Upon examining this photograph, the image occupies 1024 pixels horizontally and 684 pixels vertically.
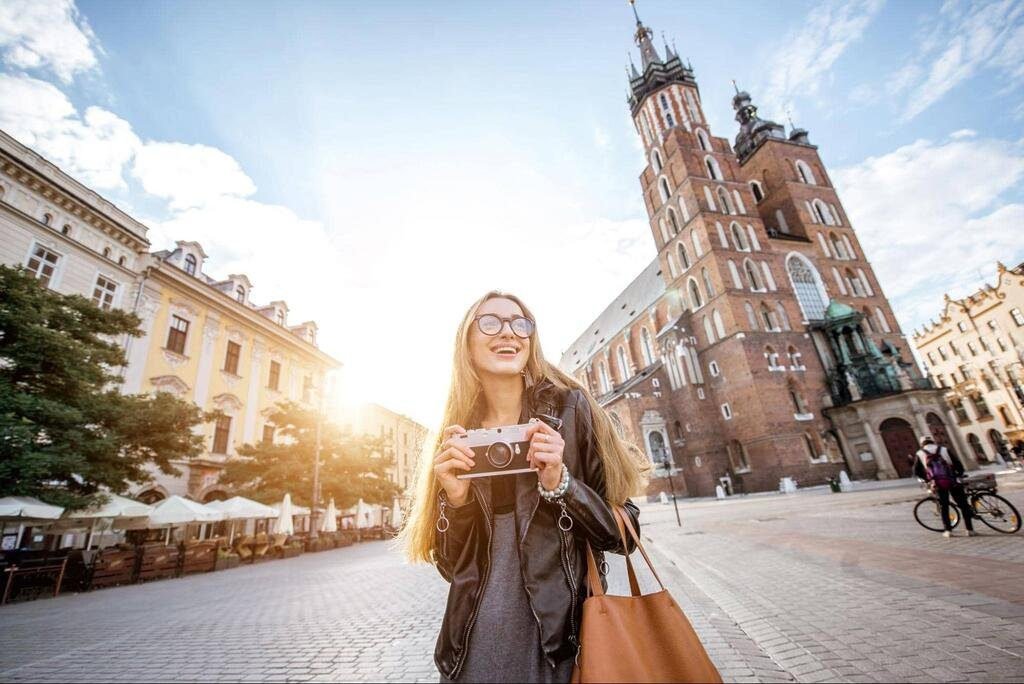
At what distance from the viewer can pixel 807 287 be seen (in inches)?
1335

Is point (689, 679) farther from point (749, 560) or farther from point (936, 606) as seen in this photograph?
point (749, 560)

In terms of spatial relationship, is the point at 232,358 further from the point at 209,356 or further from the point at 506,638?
the point at 506,638

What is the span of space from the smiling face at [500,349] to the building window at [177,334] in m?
22.3

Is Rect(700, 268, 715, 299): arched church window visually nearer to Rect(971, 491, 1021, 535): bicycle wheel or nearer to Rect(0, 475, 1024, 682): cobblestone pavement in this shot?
Rect(0, 475, 1024, 682): cobblestone pavement

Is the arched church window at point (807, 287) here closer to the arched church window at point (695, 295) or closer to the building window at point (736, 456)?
the arched church window at point (695, 295)

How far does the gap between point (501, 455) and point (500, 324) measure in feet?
1.97

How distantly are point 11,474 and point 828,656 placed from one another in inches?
566

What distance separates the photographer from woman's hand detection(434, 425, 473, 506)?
1432mm

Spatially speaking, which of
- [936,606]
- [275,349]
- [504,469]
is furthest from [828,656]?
[275,349]

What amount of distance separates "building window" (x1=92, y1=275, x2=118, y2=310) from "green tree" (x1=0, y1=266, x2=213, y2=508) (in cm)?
571

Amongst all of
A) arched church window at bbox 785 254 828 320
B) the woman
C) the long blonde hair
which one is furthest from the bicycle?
arched church window at bbox 785 254 828 320

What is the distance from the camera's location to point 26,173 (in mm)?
14430

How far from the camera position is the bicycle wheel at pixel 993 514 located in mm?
7117

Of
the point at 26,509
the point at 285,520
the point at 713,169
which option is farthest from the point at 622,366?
the point at 26,509
